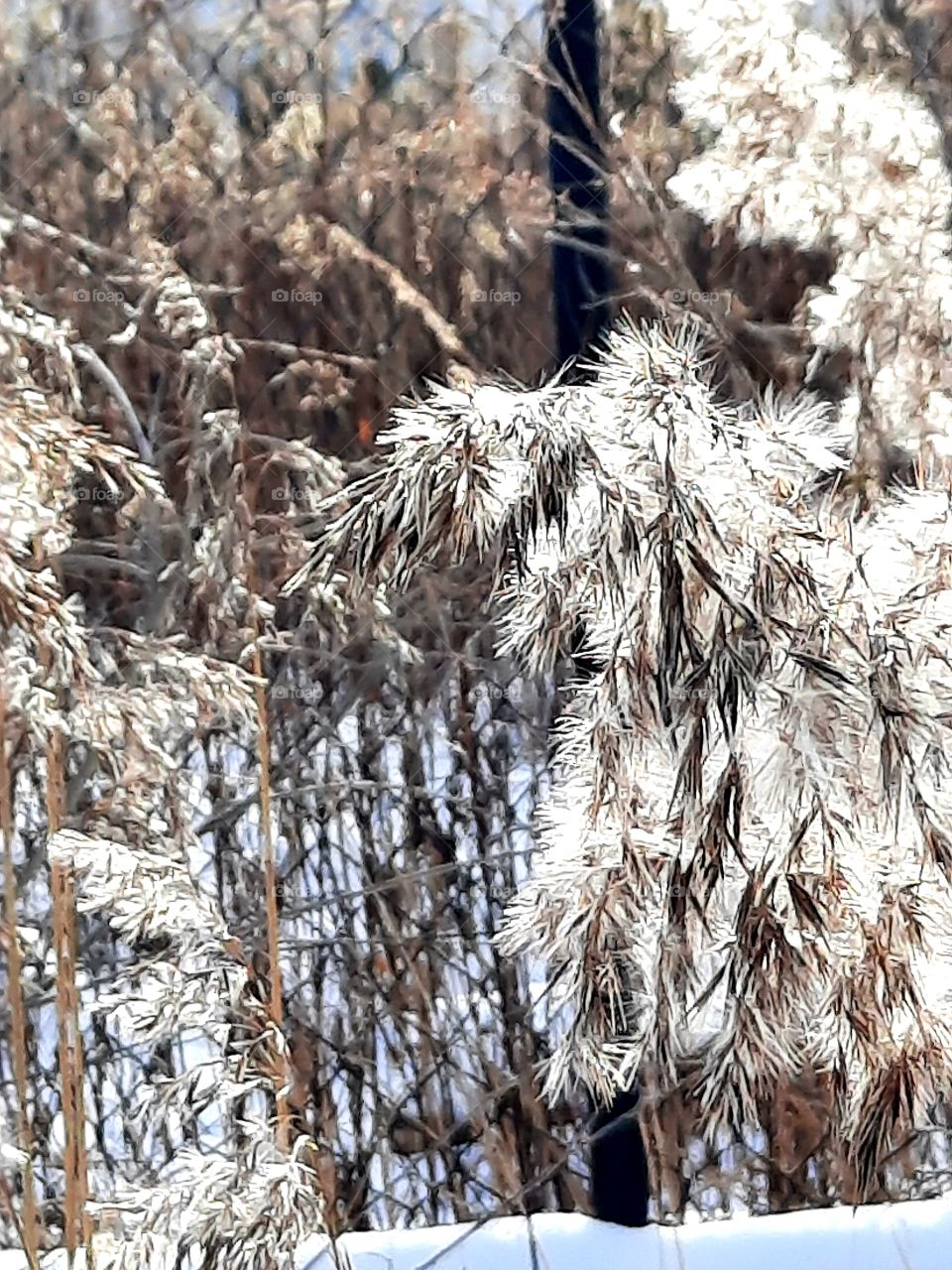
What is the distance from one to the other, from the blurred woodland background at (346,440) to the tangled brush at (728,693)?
76cm

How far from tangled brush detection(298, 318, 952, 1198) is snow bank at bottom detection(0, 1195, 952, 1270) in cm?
63

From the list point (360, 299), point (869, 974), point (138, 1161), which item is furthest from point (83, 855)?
point (360, 299)

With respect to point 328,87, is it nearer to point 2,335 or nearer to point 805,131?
point 2,335

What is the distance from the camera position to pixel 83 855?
89cm

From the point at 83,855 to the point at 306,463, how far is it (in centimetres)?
45

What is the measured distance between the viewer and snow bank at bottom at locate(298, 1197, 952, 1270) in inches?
54.5

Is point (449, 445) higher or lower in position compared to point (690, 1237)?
higher

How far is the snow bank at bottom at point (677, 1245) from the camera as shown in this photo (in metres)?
1.38
